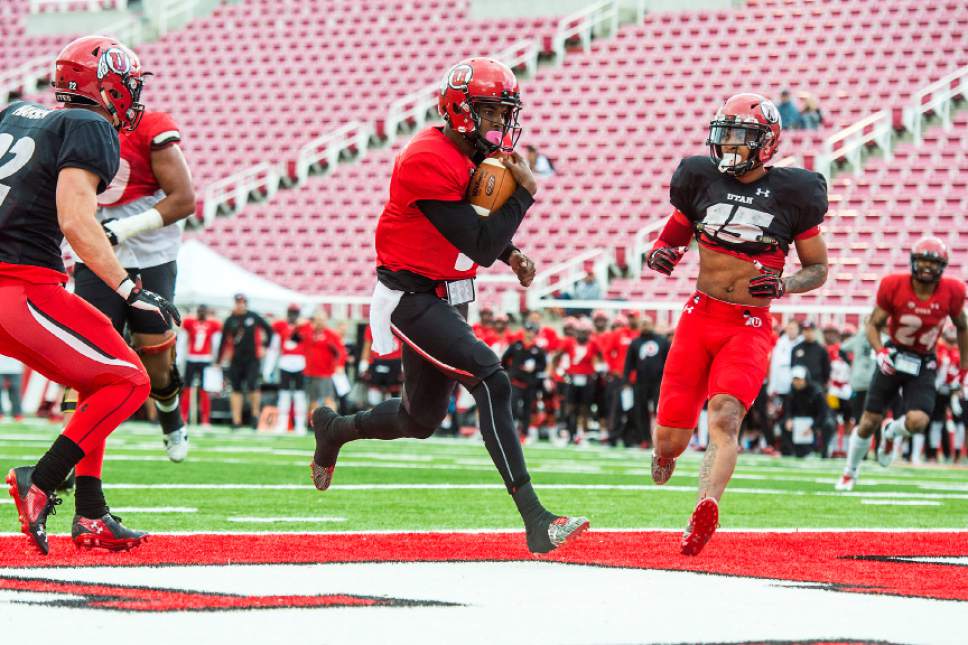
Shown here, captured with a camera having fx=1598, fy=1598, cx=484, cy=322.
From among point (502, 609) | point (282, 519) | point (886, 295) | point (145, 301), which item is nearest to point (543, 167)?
point (886, 295)

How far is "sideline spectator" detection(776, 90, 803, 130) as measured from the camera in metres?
22.5

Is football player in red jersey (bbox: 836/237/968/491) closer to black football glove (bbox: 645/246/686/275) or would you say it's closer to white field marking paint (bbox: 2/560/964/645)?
black football glove (bbox: 645/246/686/275)

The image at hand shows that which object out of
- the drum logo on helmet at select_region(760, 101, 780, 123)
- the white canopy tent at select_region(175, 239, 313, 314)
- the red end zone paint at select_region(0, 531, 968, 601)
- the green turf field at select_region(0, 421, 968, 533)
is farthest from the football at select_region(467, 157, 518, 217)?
the white canopy tent at select_region(175, 239, 313, 314)

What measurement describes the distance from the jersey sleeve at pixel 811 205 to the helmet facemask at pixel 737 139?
24cm

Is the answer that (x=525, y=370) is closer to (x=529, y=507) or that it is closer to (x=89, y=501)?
(x=529, y=507)

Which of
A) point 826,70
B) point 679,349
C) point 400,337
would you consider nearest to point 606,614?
point 400,337

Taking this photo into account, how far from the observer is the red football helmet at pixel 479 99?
580 cm

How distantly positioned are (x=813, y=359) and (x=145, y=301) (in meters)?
12.4

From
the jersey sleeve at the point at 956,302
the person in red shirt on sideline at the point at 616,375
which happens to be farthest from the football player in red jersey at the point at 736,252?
the person in red shirt on sideline at the point at 616,375

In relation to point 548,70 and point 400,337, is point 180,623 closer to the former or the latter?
point 400,337

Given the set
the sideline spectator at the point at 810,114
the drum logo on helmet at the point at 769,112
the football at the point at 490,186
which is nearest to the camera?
the football at the point at 490,186

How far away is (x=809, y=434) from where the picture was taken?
16625 mm

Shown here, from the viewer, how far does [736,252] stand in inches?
256

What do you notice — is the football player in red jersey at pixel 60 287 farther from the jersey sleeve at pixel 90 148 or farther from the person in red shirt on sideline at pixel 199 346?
the person in red shirt on sideline at pixel 199 346
